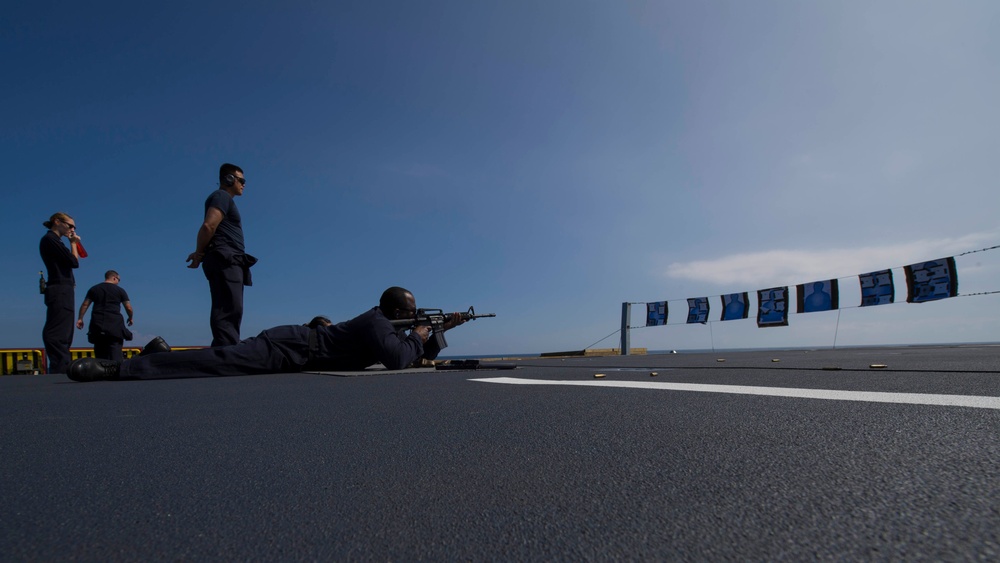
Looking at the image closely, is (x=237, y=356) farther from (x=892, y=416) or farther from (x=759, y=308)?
(x=759, y=308)

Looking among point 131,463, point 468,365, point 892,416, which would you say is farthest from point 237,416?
point 468,365

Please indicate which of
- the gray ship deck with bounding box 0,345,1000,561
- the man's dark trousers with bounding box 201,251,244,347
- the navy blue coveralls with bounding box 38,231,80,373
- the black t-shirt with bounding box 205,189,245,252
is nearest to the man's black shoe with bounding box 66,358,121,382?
the man's dark trousers with bounding box 201,251,244,347

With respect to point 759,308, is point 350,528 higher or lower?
lower

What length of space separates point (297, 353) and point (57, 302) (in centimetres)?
394

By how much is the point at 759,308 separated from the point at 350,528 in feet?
45.8

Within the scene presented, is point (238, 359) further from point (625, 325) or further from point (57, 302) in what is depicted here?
point (625, 325)

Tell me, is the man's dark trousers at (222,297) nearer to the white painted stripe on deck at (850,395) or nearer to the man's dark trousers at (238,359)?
the man's dark trousers at (238,359)

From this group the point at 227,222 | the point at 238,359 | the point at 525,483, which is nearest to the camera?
the point at 525,483

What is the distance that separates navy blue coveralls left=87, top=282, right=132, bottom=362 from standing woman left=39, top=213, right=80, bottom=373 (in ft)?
0.70

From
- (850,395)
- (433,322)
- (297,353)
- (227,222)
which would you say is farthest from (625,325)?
(850,395)

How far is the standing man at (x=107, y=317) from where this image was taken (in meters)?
5.95

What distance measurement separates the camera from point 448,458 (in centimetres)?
103

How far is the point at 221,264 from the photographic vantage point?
4219 millimetres

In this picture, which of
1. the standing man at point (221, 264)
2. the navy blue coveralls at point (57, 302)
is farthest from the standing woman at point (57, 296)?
the standing man at point (221, 264)
